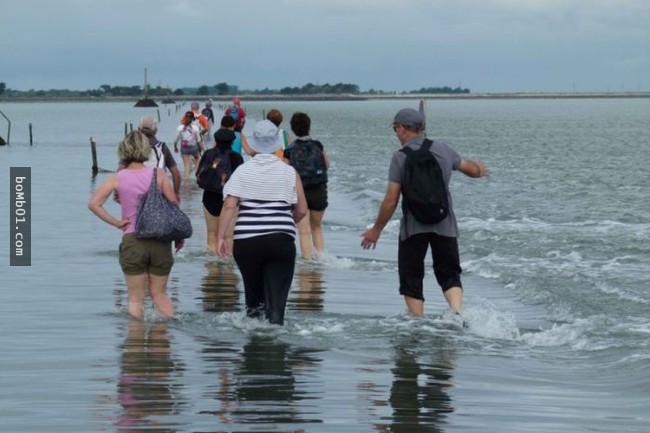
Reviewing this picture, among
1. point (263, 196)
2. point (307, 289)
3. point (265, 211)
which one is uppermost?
point (263, 196)

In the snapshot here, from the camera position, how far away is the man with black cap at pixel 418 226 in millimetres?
10188

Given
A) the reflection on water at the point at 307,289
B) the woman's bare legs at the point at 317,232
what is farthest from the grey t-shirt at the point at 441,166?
the woman's bare legs at the point at 317,232

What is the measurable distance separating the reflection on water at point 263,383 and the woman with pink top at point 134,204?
2.51ft

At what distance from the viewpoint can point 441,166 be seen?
10.2 m

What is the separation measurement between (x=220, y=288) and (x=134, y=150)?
3677 millimetres

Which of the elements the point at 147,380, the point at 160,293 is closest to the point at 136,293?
the point at 160,293

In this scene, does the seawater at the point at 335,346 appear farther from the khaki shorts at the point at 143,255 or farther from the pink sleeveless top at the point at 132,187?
the pink sleeveless top at the point at 132,187

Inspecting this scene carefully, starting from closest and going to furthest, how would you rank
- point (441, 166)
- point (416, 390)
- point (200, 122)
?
point (416, 390) → point (441, 166) → point (200, 122)

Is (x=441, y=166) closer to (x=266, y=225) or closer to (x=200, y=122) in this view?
(x=266, y=225)

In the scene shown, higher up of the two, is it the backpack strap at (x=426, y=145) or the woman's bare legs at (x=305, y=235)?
the backpack strap at (x=426, y=145)

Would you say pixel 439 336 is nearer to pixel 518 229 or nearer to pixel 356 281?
pixel 356 281

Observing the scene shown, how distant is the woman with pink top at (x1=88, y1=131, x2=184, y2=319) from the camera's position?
10078mm

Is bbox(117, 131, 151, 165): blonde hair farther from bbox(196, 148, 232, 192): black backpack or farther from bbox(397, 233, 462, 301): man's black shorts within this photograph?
bbox(196, 148, 232, 192): black backpack

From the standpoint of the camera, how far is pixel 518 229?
2289cm
